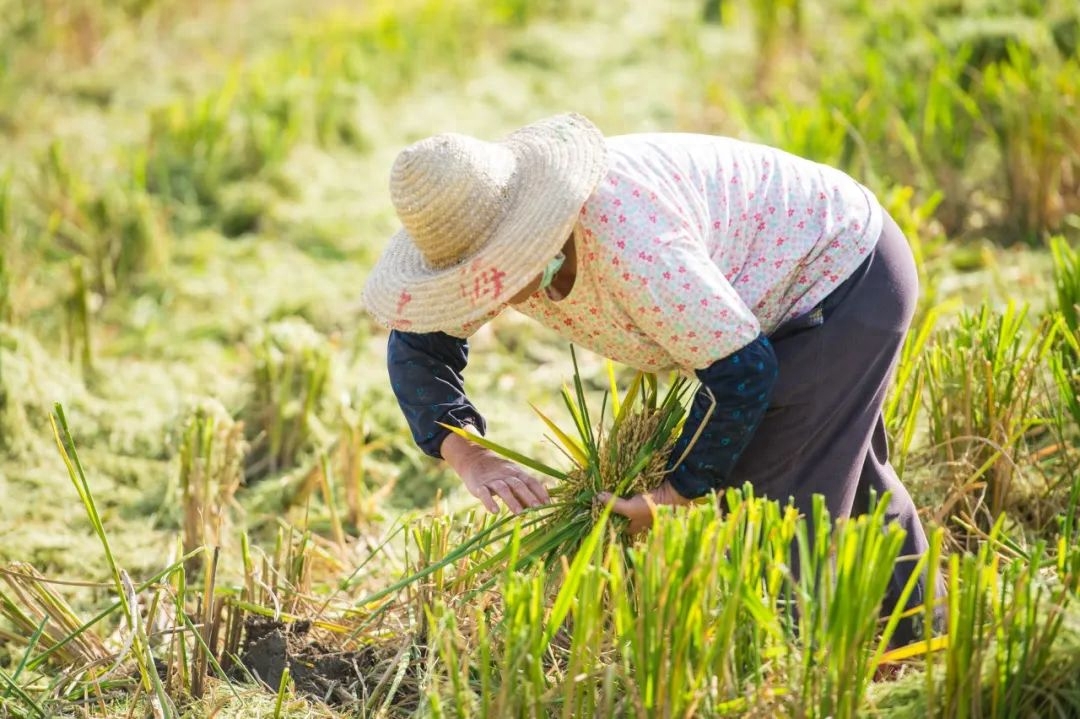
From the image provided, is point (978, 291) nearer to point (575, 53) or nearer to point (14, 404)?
point (14, 404)

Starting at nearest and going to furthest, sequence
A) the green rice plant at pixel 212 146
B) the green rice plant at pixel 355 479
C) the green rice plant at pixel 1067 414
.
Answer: the green rice plant at pixel 1067 414
the green rice plant at pixel 355 479
the green rice plant at pixel 212 146

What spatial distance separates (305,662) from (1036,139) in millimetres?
2733

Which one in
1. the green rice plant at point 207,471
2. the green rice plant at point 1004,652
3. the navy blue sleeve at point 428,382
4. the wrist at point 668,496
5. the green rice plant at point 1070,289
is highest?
the green rice plant at point 1070,289

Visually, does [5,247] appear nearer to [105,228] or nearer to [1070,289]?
[105,228]

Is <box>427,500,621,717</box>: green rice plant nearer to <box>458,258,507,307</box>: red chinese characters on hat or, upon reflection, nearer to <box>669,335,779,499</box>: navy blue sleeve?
<box>669,335,779,499</box>: navy blue sleeve

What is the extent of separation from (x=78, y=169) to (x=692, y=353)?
11.3 ft

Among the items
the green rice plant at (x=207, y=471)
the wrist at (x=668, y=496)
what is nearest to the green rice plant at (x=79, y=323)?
the green rice plant at (x=207, y=471)

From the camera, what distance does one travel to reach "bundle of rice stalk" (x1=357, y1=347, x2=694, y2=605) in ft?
6.54

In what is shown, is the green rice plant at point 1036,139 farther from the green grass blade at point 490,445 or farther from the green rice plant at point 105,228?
the green rice plant at point 105,228

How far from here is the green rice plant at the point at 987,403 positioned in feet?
7.75

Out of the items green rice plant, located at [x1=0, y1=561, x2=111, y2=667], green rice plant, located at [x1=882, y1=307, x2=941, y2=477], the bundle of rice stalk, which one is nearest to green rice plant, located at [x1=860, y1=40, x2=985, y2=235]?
green rice plant, located at [x1=882, y1=307, x2=941, y2=477]

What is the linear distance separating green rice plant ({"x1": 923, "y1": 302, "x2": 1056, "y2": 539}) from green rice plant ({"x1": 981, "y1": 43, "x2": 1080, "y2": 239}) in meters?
1.44

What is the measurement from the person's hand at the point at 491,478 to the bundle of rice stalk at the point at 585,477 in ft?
0.07

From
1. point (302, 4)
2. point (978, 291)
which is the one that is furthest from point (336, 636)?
point (302, 4)
